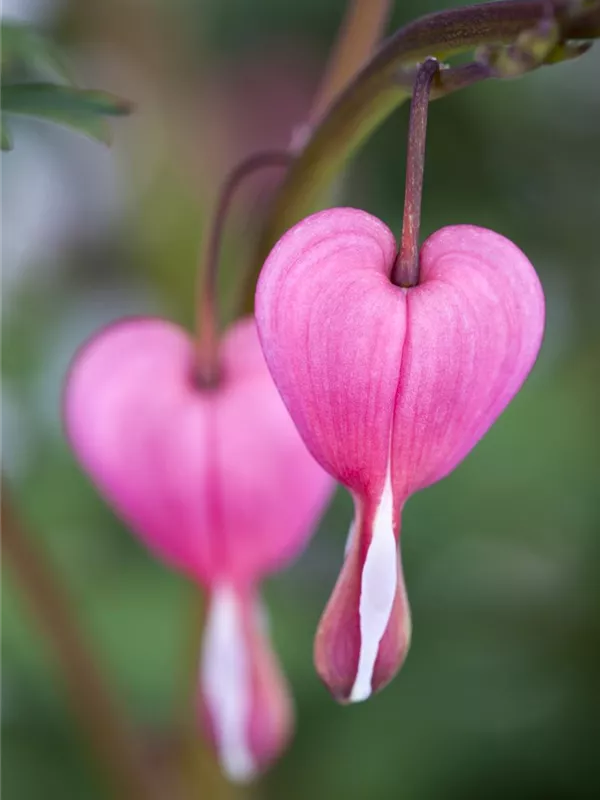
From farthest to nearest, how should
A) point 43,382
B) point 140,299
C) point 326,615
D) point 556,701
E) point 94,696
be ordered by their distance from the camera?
point 140,299
point 43,382
point 556,701
point 94,696
point 326,615

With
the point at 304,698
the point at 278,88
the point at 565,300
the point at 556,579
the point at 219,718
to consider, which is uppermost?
the point at 278,88

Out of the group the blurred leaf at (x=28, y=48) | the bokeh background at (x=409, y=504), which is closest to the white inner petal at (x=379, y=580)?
the blurred leaf at (x=28, y=48)

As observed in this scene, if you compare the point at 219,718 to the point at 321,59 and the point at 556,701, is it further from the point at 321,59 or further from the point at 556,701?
the point at 321,59

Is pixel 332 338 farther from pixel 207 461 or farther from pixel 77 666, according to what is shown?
pixel 77 666

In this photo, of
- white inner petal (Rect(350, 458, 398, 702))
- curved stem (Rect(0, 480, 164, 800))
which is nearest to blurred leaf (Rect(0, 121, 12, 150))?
white inner petal (Rect(350, 458, 398, 702))

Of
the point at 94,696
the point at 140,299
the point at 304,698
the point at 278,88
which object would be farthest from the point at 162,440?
the point at 278,88

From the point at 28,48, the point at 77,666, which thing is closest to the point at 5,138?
the point at 28,48
